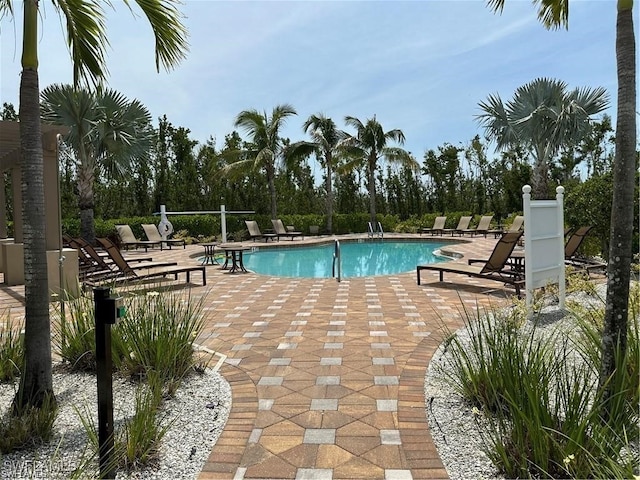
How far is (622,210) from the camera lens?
2.36 metres

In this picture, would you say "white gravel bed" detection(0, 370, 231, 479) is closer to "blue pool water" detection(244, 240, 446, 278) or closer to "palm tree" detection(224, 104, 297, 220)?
"blue pool water" detection(244, 240, 446, 278)

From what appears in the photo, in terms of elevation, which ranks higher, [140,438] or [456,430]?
[140,438]

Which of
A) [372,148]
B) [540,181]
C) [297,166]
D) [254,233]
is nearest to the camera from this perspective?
[540,181]

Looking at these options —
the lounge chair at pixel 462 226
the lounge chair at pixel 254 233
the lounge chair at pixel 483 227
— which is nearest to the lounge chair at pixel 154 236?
the lounge chair at pixel 254 233

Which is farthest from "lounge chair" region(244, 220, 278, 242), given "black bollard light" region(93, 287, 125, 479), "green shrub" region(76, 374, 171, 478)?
"black bollard light" region(93, 287, 125, 479)

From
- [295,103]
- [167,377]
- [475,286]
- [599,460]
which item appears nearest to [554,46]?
[475,286]

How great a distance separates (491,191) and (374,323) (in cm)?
2333

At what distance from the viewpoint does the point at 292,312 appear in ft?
20.1

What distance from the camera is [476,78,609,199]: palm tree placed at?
15.7 meters

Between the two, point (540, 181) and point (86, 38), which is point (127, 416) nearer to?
point (86, 38)

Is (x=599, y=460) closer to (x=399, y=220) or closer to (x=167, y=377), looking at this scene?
(x=167, y=377)

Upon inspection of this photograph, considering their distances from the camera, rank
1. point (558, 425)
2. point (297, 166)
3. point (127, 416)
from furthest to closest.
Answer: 1. point (297, 166)
2. point (127, 416)
3. point (558, 425)

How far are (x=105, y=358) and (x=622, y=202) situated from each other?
2703 mm

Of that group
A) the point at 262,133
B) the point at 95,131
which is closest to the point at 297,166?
the point at 262,133
